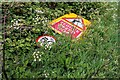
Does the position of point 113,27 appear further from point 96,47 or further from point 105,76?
point 105,76

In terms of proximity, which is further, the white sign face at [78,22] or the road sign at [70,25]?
the white sign face at [78,22]

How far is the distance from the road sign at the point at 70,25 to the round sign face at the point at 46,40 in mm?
144

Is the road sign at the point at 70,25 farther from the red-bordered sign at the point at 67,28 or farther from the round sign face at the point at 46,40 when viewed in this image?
the round sign face at the point at 46,40

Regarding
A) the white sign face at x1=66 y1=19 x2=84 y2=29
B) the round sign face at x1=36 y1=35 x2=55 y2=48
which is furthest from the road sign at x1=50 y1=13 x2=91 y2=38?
the round sign face at x1=36 y1=35 x2=55 y2=48

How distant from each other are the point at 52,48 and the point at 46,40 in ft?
0.49

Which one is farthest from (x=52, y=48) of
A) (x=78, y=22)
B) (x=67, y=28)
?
(x=78, y=22)

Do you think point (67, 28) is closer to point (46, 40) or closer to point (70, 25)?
point (70, 25)

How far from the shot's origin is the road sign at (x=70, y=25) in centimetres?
312

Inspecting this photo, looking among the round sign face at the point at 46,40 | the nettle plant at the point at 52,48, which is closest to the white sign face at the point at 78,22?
the nettle plant at the point at 52,48

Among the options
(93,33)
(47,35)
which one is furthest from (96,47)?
(47,35)

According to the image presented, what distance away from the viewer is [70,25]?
10.6 feet

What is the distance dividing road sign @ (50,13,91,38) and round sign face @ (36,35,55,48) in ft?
0.47

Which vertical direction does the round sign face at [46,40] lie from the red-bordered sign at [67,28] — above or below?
below

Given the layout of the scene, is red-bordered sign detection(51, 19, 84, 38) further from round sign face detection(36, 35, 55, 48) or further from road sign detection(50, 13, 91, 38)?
round sign face detection(36, 35, 55, 48)
